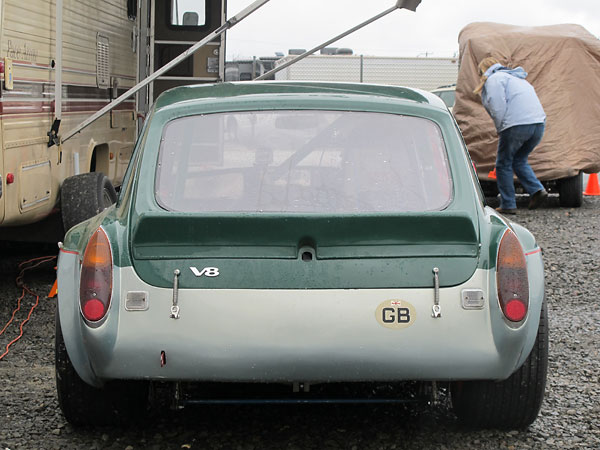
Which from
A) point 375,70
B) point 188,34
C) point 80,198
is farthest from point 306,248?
point 375,70

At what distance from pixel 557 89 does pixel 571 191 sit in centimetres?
133

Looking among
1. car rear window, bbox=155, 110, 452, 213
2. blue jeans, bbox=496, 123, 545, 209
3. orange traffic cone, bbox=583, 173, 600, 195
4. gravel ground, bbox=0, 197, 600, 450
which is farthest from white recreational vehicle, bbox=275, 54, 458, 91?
car rear window, bbox=155, 110, 452, 213

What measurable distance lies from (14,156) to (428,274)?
3.51 metres

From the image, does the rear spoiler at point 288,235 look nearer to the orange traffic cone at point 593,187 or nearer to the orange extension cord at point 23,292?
the orange extension cord at point 23,292

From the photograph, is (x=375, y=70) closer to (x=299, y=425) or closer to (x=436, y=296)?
(x=299, y=425)

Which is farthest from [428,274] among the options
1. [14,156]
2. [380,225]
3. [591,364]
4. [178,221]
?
[14,156]

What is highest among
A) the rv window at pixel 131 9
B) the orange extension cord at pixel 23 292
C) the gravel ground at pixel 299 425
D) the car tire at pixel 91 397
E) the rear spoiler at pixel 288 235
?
the rv window at pixel 131 9

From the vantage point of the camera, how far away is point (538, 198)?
39.7 feet

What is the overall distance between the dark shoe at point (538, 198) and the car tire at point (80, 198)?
644 centimetres

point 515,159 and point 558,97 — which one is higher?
point 558,97

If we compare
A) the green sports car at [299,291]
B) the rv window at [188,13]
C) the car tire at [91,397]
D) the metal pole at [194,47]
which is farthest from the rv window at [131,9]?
the car tire at [91,397]

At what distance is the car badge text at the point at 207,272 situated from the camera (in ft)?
11.8

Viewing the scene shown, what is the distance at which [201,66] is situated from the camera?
11445mm

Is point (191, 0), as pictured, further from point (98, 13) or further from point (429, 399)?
point (429, 399)
